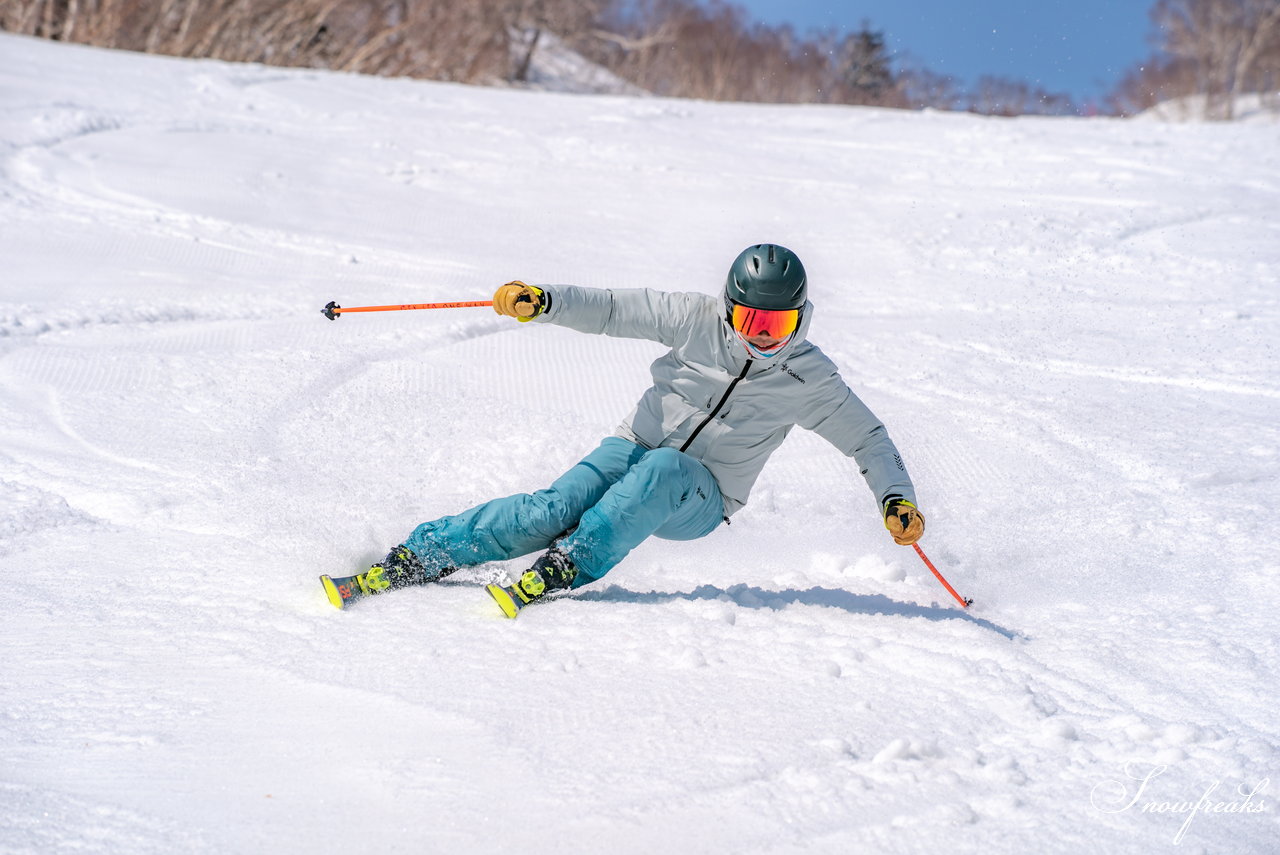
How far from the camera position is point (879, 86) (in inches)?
1196

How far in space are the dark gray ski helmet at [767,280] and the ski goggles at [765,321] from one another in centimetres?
1

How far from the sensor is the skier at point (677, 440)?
2576mm

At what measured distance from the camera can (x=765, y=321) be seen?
8.50ft

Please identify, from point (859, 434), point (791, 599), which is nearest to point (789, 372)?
point (859, 434)

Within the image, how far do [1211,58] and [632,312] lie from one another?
28692 mm

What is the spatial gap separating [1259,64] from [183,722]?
30.2m

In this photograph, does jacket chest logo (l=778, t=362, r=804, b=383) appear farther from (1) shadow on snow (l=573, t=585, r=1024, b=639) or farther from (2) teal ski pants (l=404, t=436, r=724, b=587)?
(1) shadow on snow (l=573, t=585, r=1024, b=639)

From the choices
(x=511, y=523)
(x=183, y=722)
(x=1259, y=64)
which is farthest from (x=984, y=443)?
(x=1259, y=64)

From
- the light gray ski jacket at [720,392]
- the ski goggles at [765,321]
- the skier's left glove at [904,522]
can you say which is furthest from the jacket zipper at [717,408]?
the skier's left glove at [904,522]

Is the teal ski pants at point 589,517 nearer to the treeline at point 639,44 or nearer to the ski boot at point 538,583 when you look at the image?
the ski boot at point 538,583

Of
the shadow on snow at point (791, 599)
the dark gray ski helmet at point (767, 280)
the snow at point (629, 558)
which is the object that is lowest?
the shadow on snow at point (791, 599)

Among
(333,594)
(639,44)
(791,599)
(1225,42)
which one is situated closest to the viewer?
(333,594)

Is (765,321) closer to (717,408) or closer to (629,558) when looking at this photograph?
(717,408)

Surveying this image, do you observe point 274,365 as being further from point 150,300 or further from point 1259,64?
point 1259,64
